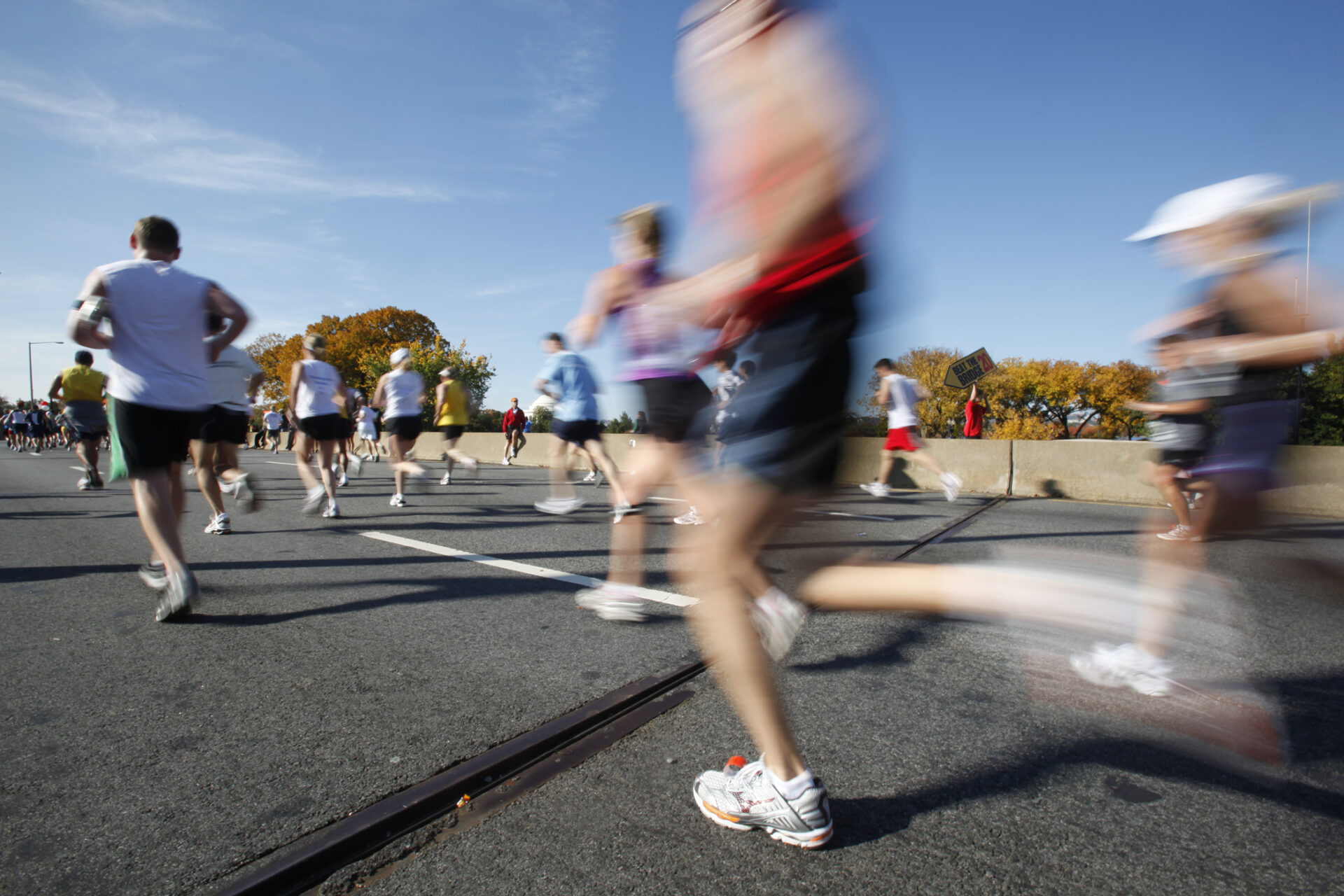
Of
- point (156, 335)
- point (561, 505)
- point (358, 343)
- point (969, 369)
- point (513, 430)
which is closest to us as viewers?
point (156, 335)

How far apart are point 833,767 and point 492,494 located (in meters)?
8.12

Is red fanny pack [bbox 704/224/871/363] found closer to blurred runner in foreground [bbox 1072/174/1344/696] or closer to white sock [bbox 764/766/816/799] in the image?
white sock [bbox 764/766/816/799]

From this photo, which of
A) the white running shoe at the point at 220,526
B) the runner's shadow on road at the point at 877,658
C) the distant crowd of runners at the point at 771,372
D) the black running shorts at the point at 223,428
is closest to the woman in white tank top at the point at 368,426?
the white running shoe at the point at 220,526

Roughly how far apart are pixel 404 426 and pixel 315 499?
1389mm

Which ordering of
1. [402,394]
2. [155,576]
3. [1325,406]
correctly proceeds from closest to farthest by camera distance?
1. [155,576]
2. [402,394]
3. [1325,406]

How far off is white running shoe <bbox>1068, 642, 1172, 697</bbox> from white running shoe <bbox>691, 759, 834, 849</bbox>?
149 cm

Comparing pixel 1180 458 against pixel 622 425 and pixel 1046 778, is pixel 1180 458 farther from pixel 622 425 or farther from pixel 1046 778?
pixel 622 425

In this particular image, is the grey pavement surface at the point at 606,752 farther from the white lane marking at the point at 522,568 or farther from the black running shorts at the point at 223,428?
the black running shorts at the point at 223,428

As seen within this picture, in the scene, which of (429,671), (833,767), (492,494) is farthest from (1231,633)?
(492,494)

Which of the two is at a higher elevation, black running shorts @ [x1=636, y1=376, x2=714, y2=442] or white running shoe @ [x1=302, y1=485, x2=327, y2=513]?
black running shorts @ [x1=636, y1=376, x2=714, y2=442]

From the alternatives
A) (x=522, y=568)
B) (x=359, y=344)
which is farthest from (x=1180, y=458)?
(x=359, y=344)

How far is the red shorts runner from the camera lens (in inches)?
343

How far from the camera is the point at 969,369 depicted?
42.3 feet

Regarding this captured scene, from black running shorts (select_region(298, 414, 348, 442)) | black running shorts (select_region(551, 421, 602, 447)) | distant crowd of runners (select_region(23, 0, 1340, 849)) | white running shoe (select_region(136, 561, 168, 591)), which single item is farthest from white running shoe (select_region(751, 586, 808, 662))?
black running shorts (select_region(298, 414, 348, 442))
